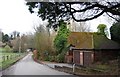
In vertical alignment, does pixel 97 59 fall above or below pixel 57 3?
below

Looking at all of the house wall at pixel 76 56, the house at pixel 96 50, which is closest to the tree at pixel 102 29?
the house at pixel 96 50

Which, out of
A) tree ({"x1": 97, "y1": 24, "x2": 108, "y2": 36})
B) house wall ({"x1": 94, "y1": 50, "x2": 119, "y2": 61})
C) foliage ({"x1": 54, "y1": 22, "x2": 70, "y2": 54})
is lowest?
house wall ({"x1": 94, "y1": 50, "x2": 119, "y2": 61})

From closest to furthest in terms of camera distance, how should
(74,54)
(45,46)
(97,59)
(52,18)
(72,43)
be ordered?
(52,18) < (97,59) < (74,54) < (72,43) < (45,46)

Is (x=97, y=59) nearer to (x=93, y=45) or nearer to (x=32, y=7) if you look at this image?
(x=93, y=45)

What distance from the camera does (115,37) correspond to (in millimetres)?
38094

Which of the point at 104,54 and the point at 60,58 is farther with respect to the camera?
the point at 60,58

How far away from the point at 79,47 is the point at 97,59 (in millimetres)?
7664

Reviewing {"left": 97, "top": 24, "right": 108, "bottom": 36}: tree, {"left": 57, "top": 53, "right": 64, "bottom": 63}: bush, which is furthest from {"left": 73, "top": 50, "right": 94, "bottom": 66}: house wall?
{"left": 57, "top": 53, "right": 64, "bottom": 63}: bush

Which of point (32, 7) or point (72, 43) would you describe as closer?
point (32, 7)

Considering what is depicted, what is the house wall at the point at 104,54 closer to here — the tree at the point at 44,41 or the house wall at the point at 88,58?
the house wall at the point at 88,58

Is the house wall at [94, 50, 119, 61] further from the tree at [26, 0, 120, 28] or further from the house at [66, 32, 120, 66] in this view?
the tree at [26, 0, 120, 28]

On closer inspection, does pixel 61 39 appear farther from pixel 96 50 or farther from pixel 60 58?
pixel 96 50

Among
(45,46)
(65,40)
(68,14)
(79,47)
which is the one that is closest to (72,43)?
(65,40)

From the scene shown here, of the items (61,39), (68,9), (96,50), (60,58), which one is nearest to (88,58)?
(96,50)
